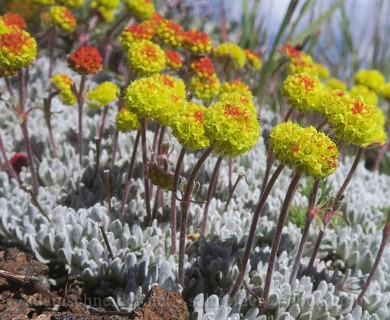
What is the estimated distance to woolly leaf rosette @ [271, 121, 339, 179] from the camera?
1992 mm

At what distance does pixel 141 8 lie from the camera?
14.4 ft

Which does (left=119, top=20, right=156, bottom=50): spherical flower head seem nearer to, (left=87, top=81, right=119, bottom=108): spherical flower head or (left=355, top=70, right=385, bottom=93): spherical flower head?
(left=87, top=81, right=119, bottom=108): spherical flower head

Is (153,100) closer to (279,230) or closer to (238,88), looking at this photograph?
(279,230)

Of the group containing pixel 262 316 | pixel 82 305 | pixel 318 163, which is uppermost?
pixel 318 163

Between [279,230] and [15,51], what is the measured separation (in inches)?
62.4

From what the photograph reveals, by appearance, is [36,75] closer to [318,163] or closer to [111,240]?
[111,240]

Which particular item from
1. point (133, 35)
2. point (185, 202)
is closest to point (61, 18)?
point (133, 35)

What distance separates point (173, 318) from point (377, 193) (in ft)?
8.33

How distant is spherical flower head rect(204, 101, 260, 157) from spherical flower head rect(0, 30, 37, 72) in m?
1.21

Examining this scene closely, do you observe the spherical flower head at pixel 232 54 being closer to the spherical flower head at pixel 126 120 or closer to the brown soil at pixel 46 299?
the spherical flower head at pixel 126 120

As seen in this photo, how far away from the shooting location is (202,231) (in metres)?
3.04

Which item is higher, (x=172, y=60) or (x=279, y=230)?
(x=172, y=60)

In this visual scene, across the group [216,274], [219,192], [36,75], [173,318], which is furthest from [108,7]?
[173,318]

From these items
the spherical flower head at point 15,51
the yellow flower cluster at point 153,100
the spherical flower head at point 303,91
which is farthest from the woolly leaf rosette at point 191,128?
the spherical flower head at point 15,51
